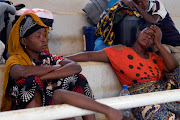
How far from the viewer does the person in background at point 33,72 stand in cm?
135

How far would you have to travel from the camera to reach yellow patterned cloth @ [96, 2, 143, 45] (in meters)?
2.13

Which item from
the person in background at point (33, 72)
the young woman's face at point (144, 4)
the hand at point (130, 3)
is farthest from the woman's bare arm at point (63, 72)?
the young woman's face at point (144, 4)

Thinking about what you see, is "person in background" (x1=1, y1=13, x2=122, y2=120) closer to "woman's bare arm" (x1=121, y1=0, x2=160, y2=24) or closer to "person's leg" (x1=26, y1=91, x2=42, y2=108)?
"person's leg" (x1=26, y1=91, x2=42, y2=108)

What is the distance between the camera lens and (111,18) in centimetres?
216

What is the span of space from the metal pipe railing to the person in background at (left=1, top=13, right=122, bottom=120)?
0.38m

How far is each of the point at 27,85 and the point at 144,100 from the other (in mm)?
678

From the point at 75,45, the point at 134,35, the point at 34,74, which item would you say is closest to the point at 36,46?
the point at 34,74

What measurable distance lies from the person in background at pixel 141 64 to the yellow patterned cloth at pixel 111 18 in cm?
20

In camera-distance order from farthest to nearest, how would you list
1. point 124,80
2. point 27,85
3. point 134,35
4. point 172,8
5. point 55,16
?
point 172,8, point 55,16, point 134,35, point 124,80, point 27,85

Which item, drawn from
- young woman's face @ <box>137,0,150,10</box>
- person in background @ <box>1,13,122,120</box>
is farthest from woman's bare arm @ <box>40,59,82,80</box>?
young woman's face @ <box>137,0,150,10</box>

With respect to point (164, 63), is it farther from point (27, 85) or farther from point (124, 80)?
point (27, 85)

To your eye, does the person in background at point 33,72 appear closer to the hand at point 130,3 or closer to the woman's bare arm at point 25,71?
the woman's bare arm at point 25,71

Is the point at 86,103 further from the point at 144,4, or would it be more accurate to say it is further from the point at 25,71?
the point at 144,4

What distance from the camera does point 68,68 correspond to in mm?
1498
